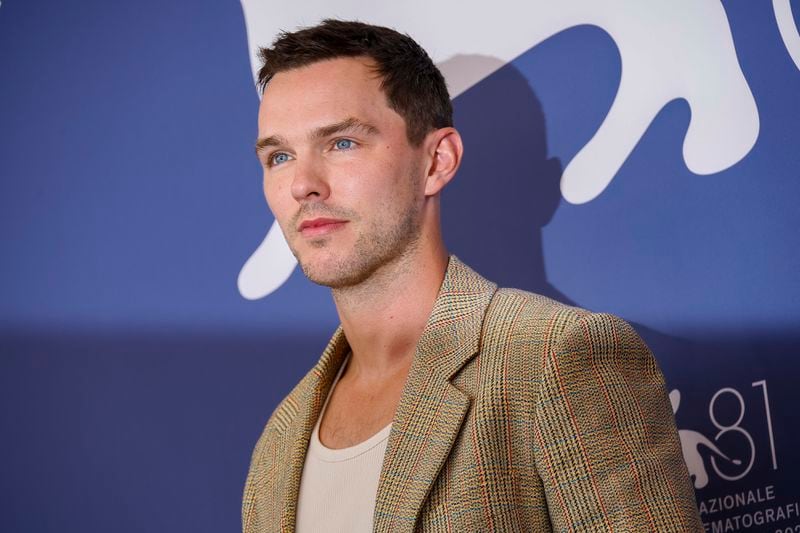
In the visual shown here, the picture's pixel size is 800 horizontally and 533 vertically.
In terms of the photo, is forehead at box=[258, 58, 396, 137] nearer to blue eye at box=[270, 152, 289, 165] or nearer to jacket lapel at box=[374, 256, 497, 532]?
blue eye at box=[270, 152, 289, 165]

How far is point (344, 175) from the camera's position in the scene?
5.49 ft

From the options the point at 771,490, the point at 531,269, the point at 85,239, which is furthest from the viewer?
the point at 85,239

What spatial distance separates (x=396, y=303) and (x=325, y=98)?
1.34 feet

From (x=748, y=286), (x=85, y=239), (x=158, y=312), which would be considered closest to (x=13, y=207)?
(x=85, y=239)

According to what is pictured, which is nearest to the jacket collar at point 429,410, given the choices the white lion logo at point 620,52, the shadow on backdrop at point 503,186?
the shadow on backdrop at point 503,186

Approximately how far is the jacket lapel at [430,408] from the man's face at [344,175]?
0.17 m

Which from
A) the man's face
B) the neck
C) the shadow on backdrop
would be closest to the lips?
the man's face

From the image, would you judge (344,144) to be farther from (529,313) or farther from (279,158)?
(529,313)

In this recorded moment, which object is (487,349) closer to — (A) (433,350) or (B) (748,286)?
(A) (433,350)

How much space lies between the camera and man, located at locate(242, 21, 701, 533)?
1368 millimetres

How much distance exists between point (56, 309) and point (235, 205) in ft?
1.65

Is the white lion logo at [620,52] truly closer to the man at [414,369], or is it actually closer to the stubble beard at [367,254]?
the man at [414,369]

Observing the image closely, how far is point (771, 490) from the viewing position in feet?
6.30

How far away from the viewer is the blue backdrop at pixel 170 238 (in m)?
2.12
